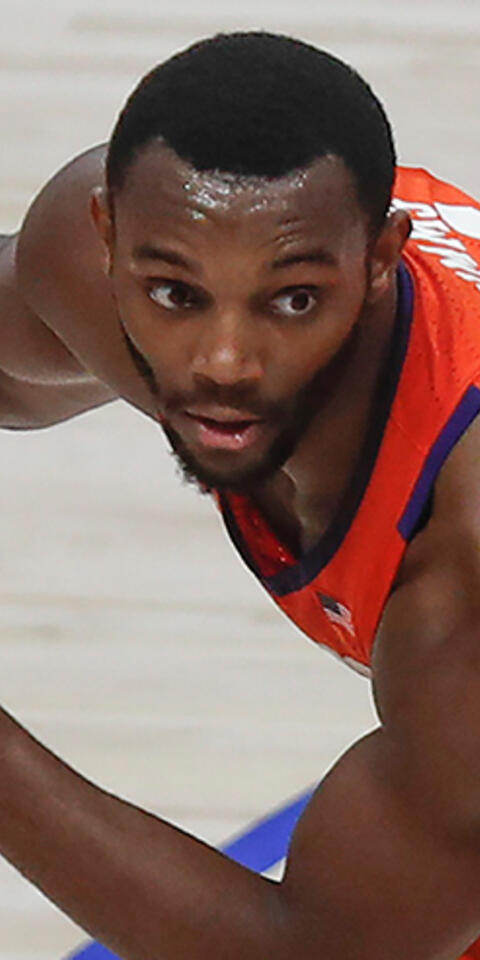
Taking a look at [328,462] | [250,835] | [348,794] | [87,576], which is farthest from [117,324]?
[87,576]

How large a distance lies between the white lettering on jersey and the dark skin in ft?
0.22

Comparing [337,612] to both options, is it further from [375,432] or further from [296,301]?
[296,301]

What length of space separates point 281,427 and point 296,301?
2.3 inches

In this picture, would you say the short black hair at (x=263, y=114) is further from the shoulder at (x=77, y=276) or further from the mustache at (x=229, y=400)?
the shoulder at (x=77, y=276)

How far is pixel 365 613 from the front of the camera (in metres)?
0.93

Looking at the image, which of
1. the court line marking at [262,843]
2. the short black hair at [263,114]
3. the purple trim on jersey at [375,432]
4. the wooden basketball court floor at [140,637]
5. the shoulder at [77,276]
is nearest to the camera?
the short black hair at [263,114]

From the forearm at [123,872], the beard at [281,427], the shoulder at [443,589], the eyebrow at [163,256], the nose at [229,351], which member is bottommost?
the forearm at [123,872]

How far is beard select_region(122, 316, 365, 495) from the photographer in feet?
2.68

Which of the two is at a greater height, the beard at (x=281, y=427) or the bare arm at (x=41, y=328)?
the beard at (x=281, y=427)

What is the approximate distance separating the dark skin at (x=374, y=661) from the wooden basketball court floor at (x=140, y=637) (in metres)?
0.59

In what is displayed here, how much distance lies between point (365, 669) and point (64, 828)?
236 millimetres

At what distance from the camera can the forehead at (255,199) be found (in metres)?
0.77

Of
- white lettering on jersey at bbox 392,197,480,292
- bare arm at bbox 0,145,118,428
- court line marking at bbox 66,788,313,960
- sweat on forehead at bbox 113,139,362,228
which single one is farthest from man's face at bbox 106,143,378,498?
court line marking at bbox 66,788,313,960

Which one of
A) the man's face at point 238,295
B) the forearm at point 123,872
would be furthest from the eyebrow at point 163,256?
the forearm at point 123,872
